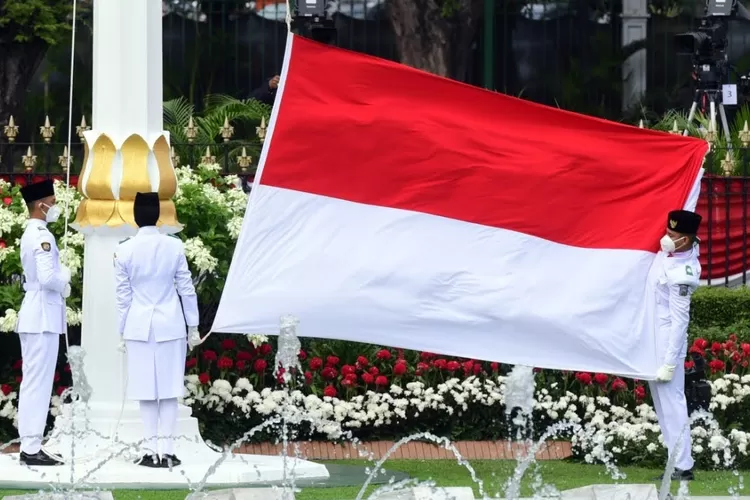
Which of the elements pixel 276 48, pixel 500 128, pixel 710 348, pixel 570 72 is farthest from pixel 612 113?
pixel 500 128

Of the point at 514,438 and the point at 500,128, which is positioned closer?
the point at 500,128

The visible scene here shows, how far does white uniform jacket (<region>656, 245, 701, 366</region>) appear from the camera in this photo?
421 inches

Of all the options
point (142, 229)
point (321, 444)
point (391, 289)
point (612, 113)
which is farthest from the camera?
point (612, 113)

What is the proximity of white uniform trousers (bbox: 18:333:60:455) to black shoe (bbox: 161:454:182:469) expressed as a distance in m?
0.78

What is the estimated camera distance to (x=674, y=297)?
35.2ft

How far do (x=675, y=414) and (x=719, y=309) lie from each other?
294cm

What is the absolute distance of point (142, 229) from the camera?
10.9 m

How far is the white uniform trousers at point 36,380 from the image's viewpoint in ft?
36.4

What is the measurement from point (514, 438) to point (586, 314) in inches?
121

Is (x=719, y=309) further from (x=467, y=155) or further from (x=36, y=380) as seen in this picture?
(x=36, y=380)

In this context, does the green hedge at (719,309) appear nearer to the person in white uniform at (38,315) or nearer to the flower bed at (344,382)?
the flower bed at (344,382)

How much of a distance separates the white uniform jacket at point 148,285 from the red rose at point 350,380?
228 cm

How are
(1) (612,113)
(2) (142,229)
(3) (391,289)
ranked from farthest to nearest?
(1) (612,113) < (2) (142,229) < (3) (391,289)

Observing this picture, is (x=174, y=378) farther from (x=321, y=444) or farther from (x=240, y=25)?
(x=240, y=25)
